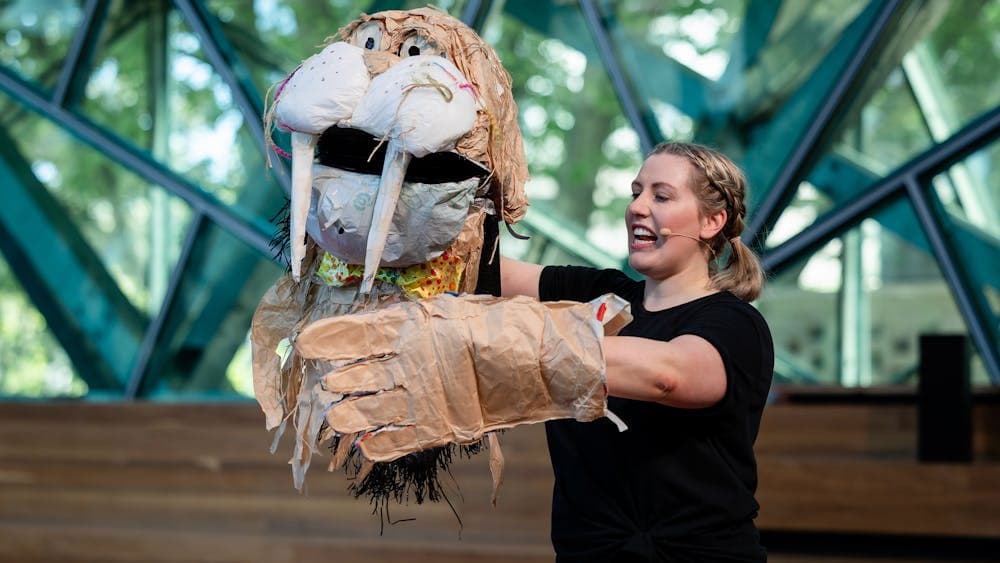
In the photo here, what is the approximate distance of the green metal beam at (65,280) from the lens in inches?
183

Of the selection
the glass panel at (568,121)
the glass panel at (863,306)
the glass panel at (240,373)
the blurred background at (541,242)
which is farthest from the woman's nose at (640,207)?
the glass panel at (240,373)

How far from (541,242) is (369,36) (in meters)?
2.51

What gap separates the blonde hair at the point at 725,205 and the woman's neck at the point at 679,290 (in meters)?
0.02

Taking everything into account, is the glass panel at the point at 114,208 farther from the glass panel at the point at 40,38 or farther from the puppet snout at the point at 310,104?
the puppet snout at the point at 310,104

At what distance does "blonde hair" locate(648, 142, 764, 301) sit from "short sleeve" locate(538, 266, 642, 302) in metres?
0.19

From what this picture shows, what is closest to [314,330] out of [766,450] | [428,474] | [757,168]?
[428,474]

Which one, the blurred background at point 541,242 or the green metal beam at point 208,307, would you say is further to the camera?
the green metal beam at point 208,307

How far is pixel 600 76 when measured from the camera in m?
4.07

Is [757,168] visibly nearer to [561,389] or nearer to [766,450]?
[766,450]

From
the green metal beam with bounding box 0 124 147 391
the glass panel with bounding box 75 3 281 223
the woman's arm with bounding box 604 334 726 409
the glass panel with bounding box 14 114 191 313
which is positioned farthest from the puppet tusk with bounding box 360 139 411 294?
the green metal beam with bounding box 0 124 147 391

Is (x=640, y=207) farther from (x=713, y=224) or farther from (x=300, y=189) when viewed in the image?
(x=300, y=189)

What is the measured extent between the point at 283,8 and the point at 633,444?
341 centimetres

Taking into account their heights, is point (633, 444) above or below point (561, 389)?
below

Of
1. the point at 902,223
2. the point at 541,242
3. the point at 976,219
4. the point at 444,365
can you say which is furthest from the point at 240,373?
the point at 444,365
